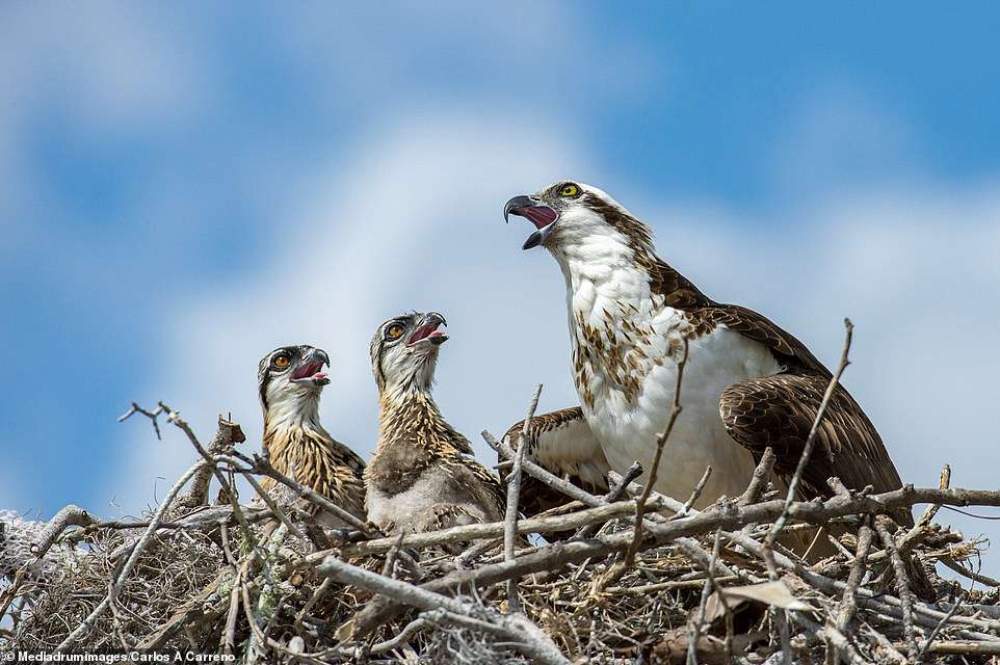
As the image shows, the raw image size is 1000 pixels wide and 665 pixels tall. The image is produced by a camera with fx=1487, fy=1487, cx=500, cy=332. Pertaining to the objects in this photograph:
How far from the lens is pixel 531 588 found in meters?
6.18

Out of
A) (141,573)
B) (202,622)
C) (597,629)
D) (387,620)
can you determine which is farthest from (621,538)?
(141,573)

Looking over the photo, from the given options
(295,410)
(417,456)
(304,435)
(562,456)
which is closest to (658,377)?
(562,456)

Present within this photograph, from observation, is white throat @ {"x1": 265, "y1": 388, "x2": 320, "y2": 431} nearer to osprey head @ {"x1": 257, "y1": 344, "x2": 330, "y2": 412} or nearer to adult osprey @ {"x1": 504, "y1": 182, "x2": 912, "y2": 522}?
osprey head @ {"x1": 257, "y1": 344, "x2": 330, "y2": 412}

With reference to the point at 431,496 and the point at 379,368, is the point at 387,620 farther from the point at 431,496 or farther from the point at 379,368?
the point at 379,368

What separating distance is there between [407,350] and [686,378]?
179cm

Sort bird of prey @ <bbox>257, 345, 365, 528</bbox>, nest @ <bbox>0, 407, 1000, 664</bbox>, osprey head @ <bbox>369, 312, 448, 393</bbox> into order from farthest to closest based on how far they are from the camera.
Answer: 1. osprey head @ <bbox>369, 312, 448, 393</bbox>
2. bird of prey @ <bbox>257, 345, 365, 528</bbox>
3. nest @ <bbox>0, 407, 1000, 664</bbox>

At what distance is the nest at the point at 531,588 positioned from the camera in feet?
18.0

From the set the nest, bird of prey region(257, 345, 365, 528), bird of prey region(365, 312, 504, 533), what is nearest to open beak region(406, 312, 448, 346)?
bird of prey region(365, 312, 504, 533)

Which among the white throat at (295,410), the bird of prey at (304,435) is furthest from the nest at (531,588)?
the white throat at (295,410)

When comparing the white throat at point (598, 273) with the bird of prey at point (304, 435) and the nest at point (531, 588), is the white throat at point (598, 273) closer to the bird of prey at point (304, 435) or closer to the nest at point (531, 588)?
the bird of prey at point (304, 435)

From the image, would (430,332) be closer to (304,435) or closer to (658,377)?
(304,435)

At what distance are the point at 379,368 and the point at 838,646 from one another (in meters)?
4.24

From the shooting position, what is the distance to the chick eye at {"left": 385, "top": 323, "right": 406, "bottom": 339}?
8.95 meters

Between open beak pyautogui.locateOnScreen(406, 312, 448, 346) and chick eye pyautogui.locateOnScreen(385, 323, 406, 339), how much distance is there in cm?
10
